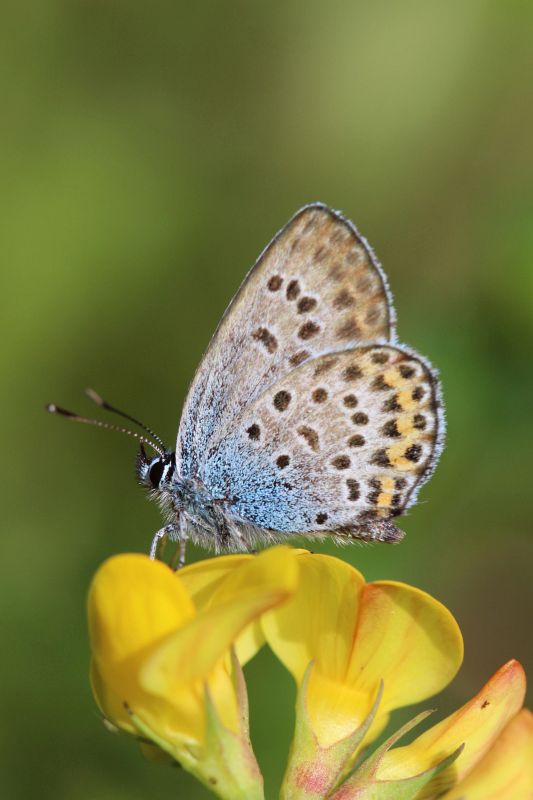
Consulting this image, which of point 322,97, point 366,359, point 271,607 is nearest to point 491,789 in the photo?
point 271,607

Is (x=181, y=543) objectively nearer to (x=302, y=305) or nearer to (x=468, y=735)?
(x=302, y=305)

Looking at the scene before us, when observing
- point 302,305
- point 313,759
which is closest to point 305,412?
point 302,305

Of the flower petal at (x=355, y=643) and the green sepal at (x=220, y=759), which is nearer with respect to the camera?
the green sepal at (x=220, y=759)

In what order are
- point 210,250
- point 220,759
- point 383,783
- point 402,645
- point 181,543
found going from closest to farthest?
point 220,759, point 383,783, point 402,645, point 181,543, point 210,250

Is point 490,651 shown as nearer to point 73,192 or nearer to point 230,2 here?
point 73,192

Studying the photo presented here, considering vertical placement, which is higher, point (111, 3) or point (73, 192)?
point (111, 3)

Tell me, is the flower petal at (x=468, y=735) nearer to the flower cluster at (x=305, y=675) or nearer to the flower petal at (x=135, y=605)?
the flower cluster at (x=305, y=675)

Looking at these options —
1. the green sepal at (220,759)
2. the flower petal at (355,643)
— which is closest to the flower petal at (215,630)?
the green sepal at (220,759)

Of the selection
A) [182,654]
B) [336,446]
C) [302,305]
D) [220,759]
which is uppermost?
[302,305]
